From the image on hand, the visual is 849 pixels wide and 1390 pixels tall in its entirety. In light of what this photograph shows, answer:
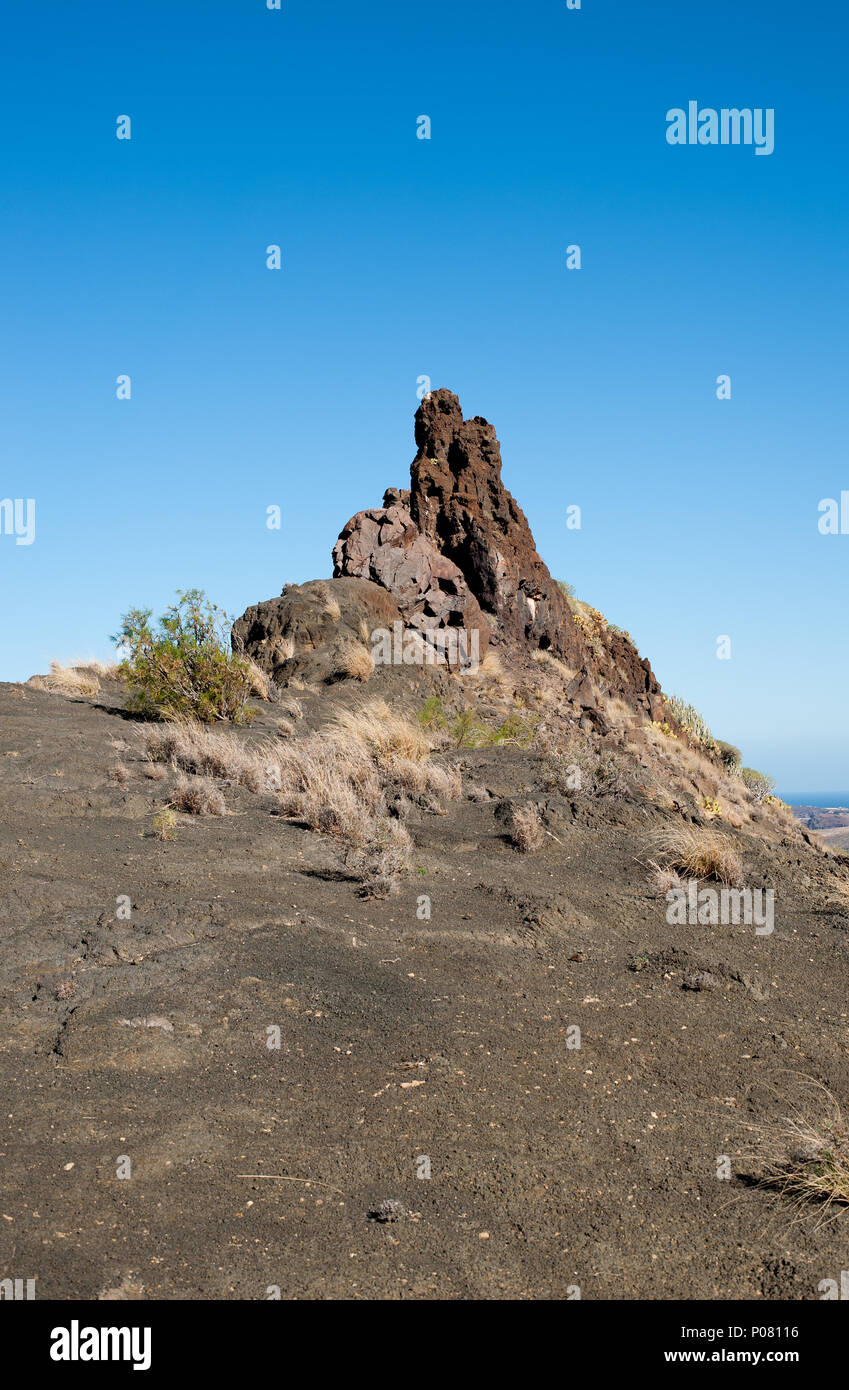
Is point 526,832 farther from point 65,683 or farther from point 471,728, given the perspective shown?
point 65,683

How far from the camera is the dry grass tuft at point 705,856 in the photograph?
32.3 feet

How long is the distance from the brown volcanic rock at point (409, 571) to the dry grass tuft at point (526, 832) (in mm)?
10022

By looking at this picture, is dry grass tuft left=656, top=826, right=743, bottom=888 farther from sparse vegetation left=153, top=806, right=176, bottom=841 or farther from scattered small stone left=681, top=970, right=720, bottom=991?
sparse vegetation left=153, top=806, right=176, bottom=841

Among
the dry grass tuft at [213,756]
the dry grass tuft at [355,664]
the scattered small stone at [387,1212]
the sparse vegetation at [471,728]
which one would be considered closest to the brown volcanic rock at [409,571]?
the dry grass tuft at [355,664]

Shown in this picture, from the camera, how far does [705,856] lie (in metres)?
9.91

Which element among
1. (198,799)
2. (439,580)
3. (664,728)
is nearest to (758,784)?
(664,728)

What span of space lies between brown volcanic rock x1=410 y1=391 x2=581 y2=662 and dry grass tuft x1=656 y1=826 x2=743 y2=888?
12.7 m

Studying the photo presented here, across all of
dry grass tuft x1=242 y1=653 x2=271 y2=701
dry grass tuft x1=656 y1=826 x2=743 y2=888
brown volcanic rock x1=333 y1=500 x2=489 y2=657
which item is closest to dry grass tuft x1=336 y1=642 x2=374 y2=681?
dry grass tuft x1=242 y1=653 x2=271 y2=701

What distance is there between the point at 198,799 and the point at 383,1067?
5192 mm

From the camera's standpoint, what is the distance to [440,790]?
1194 cm

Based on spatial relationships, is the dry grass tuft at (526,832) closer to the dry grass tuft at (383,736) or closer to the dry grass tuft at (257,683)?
the dry grass tuft at (383,736)

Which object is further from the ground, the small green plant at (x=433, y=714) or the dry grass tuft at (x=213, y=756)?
the small green plant at (x=433, y=714)

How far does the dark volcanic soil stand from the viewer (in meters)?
4.08
